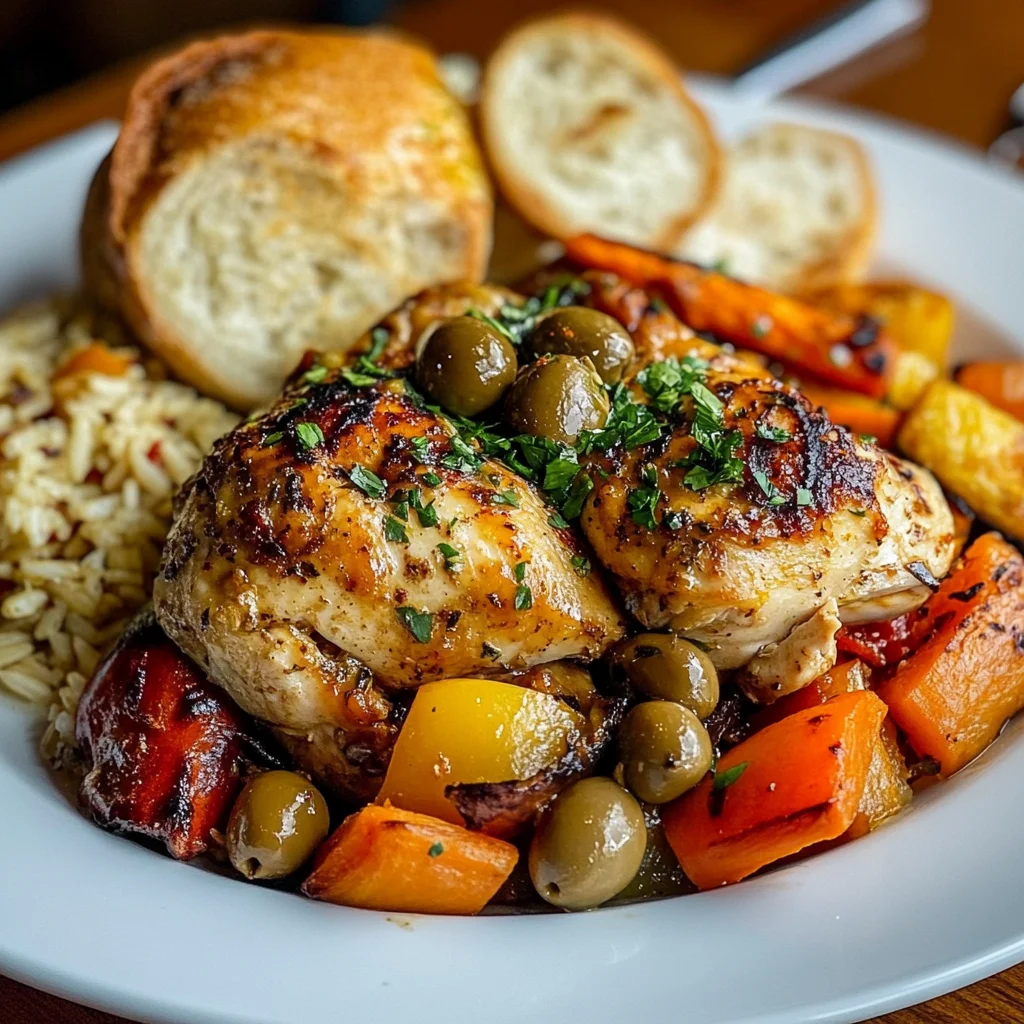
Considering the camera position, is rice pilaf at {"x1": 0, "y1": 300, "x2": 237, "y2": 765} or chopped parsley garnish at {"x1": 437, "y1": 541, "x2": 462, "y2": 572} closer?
chopped parsley garnish at {"x1": 437, "y1": 541, "x2": 462, "y2": 572}

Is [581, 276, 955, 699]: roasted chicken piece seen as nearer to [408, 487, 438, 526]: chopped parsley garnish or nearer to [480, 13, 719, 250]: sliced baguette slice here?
[408, 487, 438, 526]: chopped parsley garnish

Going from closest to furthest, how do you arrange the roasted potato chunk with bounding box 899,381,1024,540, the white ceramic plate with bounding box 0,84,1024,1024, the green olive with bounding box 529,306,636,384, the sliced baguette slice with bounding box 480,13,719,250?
the white ceramic plate with bounding box 0,84,1024,1024 < the green olive with bounding box 529,306,636,384 < the roasted potato chunk with bounding box 899,381,1024,540 < the sliced baguette slice with bounding box 480,13,719,250

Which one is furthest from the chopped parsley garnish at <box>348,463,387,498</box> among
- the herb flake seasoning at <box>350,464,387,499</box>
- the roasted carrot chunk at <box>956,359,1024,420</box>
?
the roasted carrot chunk at <box>956,359,1024,420</box>

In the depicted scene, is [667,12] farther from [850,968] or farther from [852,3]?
[850,968]

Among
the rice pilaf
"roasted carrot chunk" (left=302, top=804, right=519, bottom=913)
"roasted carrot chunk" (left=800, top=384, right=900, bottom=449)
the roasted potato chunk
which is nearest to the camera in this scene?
"roasted carrot chunk" (left=302, top=804, right=519, bottom=913)

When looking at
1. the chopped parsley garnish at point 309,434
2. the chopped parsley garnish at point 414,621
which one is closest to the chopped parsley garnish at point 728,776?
the chopped parsley garnish at point 414,621

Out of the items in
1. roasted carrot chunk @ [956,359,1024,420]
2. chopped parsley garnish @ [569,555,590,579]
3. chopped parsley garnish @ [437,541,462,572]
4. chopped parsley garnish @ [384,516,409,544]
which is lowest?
roasted carrot chunk @ [956,359,1024,420]

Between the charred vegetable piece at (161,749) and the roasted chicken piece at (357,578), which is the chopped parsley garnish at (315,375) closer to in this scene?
the roasted chicken piece at (357,578)
